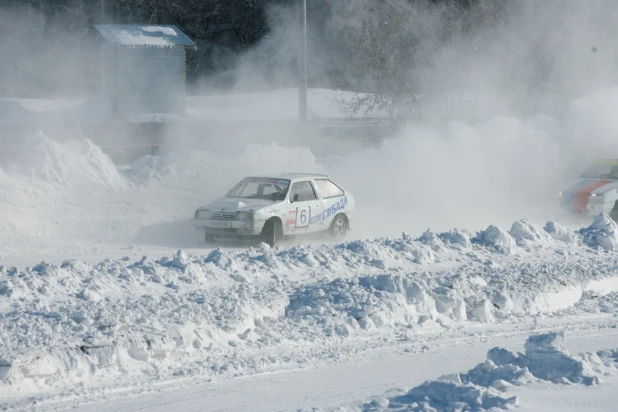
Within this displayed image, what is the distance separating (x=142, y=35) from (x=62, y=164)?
20.2 m

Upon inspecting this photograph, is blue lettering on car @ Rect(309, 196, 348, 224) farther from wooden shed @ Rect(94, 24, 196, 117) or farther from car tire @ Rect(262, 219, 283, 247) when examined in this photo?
wooden shed @ Rect(94, 24, 196, 117)

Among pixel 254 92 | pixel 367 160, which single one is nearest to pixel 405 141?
pixel 367 160

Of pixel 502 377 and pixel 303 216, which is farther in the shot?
pixel 303 216

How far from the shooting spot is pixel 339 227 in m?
15.9

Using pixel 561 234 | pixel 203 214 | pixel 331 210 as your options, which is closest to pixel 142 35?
pixel 331 210

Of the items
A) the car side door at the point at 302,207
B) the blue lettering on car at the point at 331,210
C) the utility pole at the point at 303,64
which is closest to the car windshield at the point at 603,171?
the blue lettering on car at the point at 331,210

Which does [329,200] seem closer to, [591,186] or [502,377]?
[591,186]

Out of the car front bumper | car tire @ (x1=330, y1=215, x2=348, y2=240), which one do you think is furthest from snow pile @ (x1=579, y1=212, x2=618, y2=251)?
the car front bumper

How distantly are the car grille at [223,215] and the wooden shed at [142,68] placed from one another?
21959 mm

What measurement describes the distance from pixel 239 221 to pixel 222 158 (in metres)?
5.93

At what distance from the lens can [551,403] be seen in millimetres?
6410

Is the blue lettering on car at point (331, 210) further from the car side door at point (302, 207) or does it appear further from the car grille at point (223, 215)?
the car grille at point (223, 215)

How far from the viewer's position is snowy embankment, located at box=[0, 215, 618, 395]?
7.55 meters

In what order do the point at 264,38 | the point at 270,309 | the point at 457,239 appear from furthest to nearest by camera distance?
the point at 264,38, the point at 457,239, the point at 270,309
